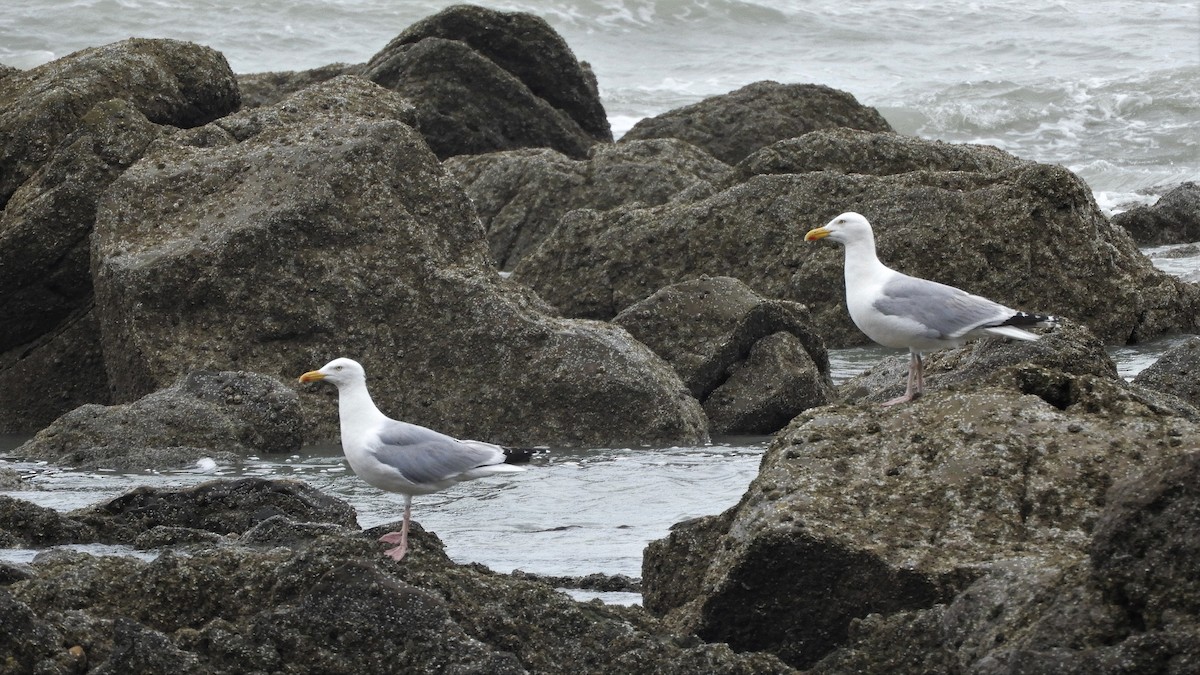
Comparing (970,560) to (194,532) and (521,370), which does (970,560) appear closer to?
(194,532)

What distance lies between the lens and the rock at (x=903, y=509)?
6.07m

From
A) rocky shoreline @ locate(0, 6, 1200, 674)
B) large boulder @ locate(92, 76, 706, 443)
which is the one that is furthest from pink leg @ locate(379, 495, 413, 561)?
large boulder @ locate(92, 76, 706, 443)

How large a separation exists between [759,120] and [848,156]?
5.27 meters

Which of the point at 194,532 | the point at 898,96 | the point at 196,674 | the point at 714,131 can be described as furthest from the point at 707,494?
the point at 898,96

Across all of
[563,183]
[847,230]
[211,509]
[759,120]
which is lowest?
[563,183]

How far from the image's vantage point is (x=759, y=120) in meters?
21.4

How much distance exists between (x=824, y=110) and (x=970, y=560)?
15.8 metres

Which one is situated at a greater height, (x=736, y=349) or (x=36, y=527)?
(x=36, y=527)

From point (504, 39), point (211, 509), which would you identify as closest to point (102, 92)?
point (211, 509)

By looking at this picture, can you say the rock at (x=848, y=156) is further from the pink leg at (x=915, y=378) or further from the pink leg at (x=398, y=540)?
the pink leg at (x=398, y=540)

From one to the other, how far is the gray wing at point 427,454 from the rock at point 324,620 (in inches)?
56.8

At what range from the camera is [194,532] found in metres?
7.59

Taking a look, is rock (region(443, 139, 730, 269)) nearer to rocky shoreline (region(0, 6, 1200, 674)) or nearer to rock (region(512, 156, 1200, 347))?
rocky shoreline (region(0, 6, 1200, 674))

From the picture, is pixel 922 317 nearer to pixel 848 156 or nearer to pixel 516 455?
pixel 516 455
